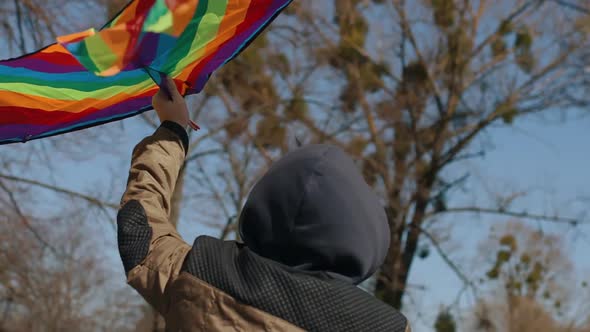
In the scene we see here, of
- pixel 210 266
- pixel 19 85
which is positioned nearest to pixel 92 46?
pixel 210 266

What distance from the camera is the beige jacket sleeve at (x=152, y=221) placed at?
143 cm

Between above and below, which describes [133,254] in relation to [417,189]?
below

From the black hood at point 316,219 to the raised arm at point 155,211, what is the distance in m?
0.17

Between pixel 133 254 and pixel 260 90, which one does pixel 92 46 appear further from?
pixel 260 90

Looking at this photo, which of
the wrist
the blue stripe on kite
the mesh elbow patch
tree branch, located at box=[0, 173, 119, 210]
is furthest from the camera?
tree branch, located at box=[0, 173, 119, 210]

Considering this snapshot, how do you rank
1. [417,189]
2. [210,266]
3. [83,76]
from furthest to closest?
[417,189] < [83,76] < [210,266]

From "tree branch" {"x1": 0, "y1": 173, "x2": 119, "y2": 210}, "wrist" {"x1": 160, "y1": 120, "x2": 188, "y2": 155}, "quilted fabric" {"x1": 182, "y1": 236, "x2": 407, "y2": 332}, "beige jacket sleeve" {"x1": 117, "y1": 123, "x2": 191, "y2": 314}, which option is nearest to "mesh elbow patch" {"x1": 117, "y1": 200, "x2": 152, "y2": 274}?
"beige jacket sleeve" {"x1": 117, "y1": 123, "x2": 191, "y2": 314}

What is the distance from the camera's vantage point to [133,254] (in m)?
1.45

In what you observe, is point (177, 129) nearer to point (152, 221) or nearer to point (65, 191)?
point (152, 221)

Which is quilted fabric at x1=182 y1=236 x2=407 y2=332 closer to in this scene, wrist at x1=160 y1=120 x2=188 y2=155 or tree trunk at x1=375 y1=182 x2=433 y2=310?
wrist at x1=160 y1=120 x2=188 y2=155

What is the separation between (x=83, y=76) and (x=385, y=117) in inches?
416

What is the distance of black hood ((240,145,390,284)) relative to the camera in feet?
4.64

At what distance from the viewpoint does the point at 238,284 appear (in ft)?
4.44

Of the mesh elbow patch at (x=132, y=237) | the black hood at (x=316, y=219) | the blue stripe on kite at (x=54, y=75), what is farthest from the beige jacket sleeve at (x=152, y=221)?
the blue stripe on kite at (x=54, y=75)
